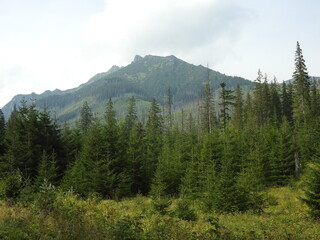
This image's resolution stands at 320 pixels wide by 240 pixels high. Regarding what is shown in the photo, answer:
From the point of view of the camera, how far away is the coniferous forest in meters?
8.48

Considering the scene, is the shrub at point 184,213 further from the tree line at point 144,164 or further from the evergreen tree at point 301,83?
the evergreen tree at point 301,83

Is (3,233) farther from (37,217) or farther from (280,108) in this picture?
(280,108)

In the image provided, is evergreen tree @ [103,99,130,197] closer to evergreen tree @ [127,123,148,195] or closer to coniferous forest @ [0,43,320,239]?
coniferous forest @ [0,43,320,239]

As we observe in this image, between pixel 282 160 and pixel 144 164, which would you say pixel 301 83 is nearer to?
pixel 282 160

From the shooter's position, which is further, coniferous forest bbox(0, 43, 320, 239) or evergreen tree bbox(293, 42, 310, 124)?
evergreen tree bbox(293, 42, 310, 124)

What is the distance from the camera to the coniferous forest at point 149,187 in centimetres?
848

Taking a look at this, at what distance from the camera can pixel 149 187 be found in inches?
1101

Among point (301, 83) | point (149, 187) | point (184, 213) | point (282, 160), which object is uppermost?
point (301, 83)

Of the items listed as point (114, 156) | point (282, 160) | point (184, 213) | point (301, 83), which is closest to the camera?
point (184, 213)

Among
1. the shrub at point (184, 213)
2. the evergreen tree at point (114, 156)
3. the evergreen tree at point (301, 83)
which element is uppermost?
the evergreen tree at point (301, 83)

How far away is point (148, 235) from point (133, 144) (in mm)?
21209

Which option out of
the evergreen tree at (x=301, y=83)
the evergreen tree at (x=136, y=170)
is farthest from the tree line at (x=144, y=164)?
the evergreen tree at (x=301, y=83)

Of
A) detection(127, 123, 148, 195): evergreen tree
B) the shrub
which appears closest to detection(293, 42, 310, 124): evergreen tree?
detection(127, 123, 148, 195): evergreen tree

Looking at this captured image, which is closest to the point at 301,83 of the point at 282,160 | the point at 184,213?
the point at 282,160
